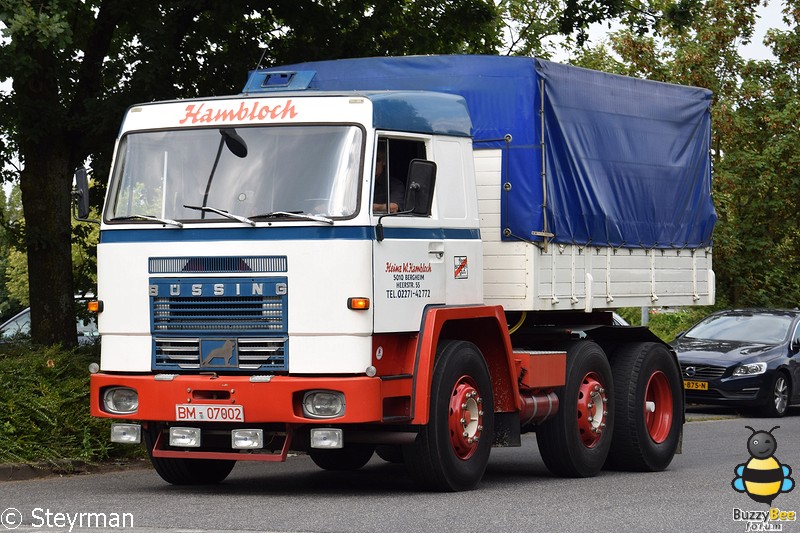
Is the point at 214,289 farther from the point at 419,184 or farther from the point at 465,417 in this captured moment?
the point at 465,417

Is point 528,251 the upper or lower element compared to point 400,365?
upper

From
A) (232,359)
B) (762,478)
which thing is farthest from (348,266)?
(762,478)

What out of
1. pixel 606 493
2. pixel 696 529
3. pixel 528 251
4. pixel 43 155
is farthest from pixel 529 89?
pixel 43 155

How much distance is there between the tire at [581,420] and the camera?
13.2 metres

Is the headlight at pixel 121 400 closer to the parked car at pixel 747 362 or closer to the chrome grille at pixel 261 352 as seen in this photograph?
the chrome grille at pixel 261 352

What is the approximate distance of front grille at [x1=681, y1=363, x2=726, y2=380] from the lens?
22281mm

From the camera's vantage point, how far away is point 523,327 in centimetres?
1358

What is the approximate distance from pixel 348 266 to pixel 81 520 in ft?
8.17

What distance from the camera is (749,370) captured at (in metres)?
22.2

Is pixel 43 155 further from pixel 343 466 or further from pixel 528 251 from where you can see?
pixel 528 251

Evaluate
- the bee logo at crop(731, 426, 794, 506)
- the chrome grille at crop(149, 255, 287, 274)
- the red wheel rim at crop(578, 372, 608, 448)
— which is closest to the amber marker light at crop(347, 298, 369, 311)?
the chrome grille at crop(149, 255, 287, 274)

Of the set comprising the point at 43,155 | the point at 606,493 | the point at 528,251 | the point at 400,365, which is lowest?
the point at 606,493

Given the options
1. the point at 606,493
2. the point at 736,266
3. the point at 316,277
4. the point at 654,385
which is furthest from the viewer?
the point at 736,266

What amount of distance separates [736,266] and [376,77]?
1944 centimetres
